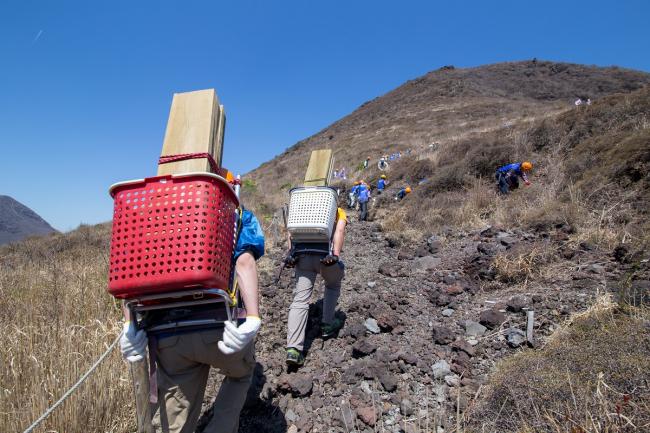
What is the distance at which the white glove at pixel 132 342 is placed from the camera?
1.64 metres

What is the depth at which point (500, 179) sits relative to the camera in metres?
7.94

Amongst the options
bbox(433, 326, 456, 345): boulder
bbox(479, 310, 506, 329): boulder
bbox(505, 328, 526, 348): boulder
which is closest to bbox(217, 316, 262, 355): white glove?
bbox(433, 326, 456, 345): boulder

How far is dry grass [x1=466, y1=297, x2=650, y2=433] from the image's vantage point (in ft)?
5.19

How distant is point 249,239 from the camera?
75.7 inches

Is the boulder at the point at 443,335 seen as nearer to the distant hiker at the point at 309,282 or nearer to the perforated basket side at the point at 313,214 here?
the distant hiker at the point at 309,282

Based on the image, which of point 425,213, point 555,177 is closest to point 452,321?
point 425,213

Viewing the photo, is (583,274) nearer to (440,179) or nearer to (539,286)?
(539,286)

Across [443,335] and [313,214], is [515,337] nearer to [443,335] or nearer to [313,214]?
[443,335]

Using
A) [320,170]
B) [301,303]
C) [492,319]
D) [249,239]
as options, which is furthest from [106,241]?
[492,319]

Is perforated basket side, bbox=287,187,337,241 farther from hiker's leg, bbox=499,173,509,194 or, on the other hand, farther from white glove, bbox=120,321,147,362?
hiker's leg, bbox=499,173,509,194

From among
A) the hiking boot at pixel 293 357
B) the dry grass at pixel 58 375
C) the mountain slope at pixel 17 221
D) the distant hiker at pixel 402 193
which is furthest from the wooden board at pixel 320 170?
the mountain slope at pixel 17 221

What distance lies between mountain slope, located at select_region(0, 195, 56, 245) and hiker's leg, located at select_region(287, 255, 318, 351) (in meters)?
36.9

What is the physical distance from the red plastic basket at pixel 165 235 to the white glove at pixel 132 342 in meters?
0.26

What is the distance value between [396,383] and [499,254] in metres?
2.42
